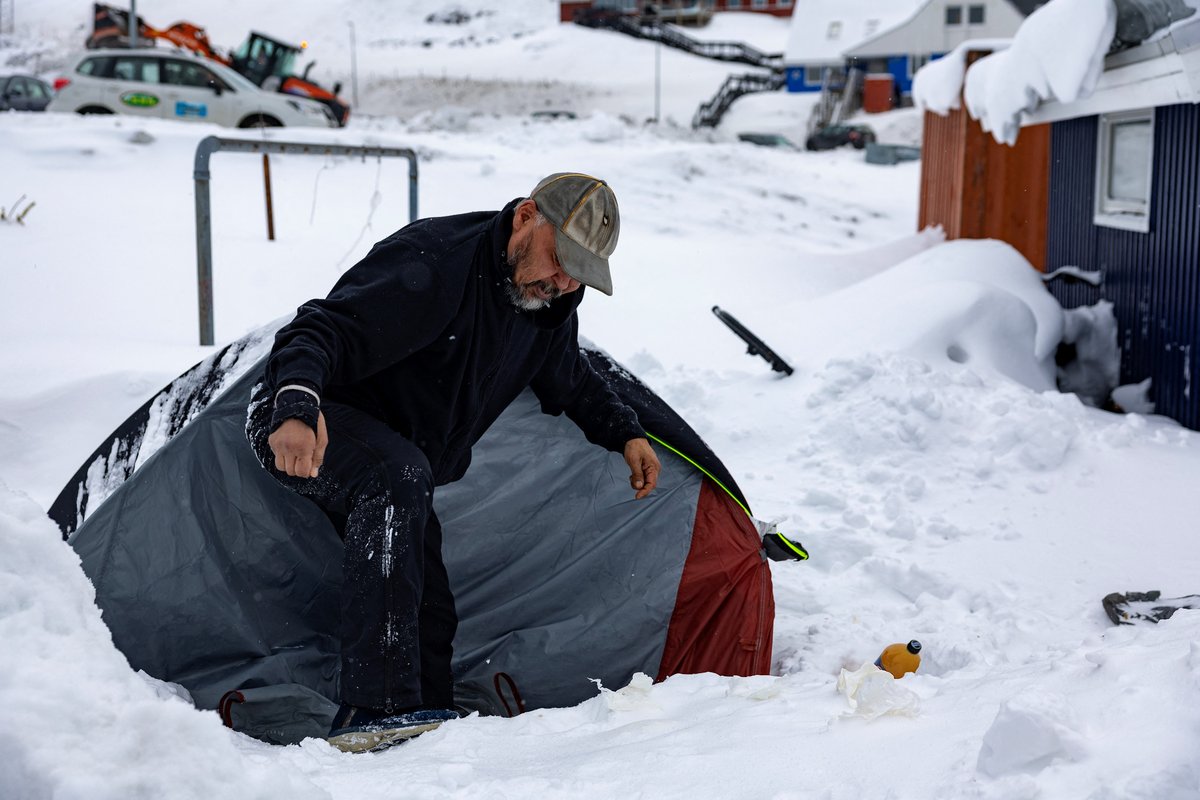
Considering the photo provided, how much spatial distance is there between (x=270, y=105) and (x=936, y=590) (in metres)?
14.7

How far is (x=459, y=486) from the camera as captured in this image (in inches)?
141

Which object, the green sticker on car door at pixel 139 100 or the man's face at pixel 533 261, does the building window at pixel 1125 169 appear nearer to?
the man's face at pixel 533 261

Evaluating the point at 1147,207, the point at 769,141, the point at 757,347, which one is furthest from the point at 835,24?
→ the point at 757,347

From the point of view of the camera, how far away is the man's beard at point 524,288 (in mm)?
2629

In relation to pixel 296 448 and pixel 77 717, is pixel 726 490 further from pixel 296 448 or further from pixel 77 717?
pixel 77 717

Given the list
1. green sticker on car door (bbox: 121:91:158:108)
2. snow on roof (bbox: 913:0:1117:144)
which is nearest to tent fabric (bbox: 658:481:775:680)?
snow on roof (bbox: 913:0:1117:144)

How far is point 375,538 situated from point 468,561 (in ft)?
3.70

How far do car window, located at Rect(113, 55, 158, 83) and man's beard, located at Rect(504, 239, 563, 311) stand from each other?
15789 mm

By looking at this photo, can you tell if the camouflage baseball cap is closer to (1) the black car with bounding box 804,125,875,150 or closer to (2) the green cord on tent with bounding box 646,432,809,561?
(2) the green cord on tent with bounding box 646,432,809,561

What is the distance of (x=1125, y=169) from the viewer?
7305 mm

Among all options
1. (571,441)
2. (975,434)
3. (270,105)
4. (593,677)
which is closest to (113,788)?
(593,677)

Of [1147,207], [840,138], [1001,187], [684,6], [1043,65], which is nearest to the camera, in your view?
[1147,207]

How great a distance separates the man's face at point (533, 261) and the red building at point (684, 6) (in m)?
55.1

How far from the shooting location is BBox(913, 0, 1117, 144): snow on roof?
6297mm
